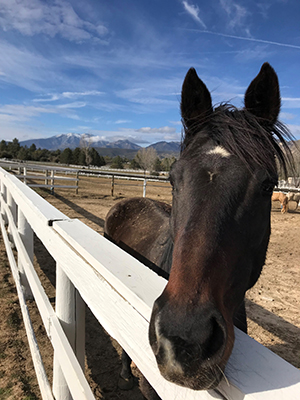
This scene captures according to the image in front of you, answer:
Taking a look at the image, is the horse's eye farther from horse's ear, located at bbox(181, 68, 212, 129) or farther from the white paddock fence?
the white paddock fence

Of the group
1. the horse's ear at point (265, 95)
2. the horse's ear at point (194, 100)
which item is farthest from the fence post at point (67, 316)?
the horse's ear at point (265, 95)

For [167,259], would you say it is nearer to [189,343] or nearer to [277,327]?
[189,343]

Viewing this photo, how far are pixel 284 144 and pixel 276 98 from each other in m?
0.30

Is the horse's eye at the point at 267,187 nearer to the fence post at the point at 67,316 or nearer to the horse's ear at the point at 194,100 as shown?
the horse's ear at the point at 194,100

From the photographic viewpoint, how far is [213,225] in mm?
1132

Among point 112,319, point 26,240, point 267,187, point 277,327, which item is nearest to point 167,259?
point 267,187

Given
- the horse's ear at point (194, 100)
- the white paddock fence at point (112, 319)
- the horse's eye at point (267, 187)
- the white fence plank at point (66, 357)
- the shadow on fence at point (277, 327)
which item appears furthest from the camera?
the shadow on fence at point (277, 327)

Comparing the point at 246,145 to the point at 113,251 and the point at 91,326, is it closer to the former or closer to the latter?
the point at 113,251

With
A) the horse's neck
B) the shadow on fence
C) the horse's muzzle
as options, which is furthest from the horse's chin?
the shadow on fence

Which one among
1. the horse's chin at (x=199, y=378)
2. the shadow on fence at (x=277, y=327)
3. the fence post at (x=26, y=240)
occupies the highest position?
the horse's chin at (x=199, y=378)

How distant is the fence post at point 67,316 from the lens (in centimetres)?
157

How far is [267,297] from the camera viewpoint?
4.50 m

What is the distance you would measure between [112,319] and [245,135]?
118 cm

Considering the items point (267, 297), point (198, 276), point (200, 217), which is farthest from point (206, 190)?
point (267, 297)
